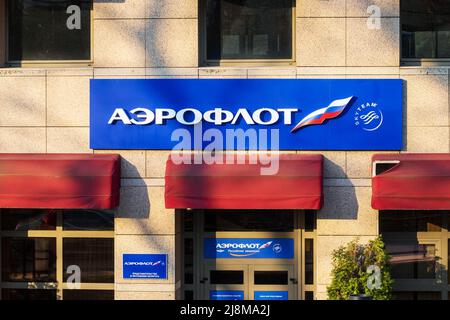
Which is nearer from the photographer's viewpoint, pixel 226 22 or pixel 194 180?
pixel 194 180

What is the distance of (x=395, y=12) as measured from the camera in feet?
42.4

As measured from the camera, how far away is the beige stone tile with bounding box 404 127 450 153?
42.2 feet

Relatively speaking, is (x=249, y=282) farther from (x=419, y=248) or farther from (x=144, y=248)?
(x=419, y=248)

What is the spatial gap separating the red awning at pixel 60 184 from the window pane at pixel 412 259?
497cm

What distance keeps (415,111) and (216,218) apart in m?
3.94

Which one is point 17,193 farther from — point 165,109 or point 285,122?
point 285,122

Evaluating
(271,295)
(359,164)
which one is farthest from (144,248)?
(359,164)

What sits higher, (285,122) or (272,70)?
(272,70)

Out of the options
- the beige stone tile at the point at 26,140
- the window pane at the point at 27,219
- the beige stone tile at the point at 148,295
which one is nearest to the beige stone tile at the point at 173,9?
the beige stone tile at the point at 26,140

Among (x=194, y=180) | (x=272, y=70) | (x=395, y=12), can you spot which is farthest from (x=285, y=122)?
(x=395, y=12)

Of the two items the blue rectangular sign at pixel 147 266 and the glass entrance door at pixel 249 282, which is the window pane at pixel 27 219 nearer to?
the blue rectangular sign at pixel 147 266

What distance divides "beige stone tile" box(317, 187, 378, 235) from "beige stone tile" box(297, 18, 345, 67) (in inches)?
86.7

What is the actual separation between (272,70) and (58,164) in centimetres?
398

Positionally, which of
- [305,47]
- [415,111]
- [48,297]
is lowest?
[48,297]
